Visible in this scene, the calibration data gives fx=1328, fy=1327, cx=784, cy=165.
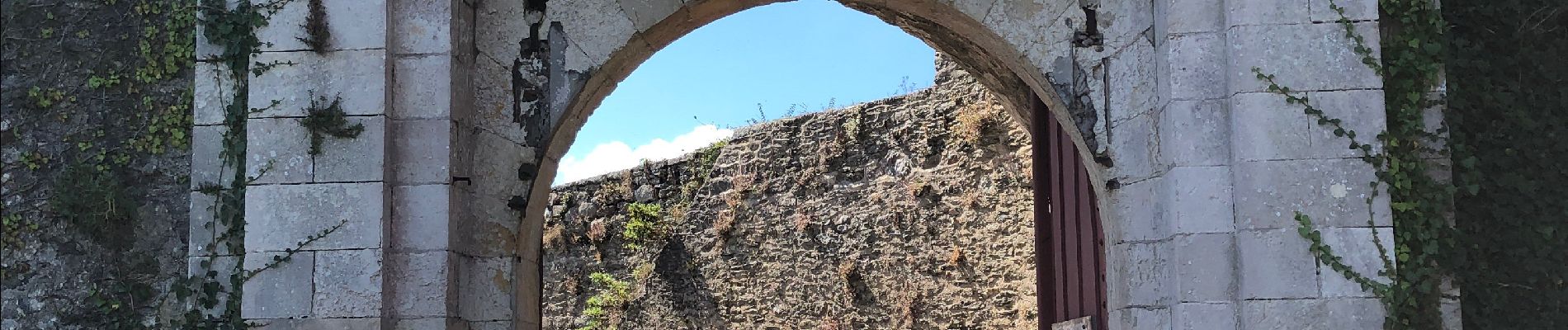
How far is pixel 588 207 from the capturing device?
11711mm

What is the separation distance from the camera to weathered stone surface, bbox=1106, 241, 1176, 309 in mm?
4215

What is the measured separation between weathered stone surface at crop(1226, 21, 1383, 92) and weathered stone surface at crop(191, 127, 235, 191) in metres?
3.27

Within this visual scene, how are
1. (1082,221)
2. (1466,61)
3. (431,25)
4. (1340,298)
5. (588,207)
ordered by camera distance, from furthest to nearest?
(588,207), (1082,221), (431,25), (1466,61), (1340,298)

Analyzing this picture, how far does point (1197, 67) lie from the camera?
163 inches

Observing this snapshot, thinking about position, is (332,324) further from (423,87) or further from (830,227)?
(830,227)

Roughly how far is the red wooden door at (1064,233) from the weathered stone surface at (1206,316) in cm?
80

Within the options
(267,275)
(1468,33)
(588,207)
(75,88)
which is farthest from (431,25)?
(588,207)

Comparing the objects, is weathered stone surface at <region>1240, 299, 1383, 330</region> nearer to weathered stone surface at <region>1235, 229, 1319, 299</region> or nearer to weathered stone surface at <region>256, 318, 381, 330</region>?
weathered stone surface at <region>1235, 229, 1319, 299</region>

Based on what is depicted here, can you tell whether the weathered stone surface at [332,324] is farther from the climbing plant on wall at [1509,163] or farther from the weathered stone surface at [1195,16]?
the climbing plant on wall at [1509,163]

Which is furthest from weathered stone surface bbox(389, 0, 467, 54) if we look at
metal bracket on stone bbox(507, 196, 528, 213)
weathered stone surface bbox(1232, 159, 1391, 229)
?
weathered stone surface bbox(1232, 159, 1391, 229)

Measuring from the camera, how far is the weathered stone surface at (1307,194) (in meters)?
3.95

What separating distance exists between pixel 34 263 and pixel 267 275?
0.90 meters

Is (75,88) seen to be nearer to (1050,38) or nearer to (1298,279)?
(1050,38)

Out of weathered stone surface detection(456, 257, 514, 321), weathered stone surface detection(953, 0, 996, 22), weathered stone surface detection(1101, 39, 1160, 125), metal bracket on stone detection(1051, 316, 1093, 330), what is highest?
weathered stone surface detection(953, 0, 996, 22)
